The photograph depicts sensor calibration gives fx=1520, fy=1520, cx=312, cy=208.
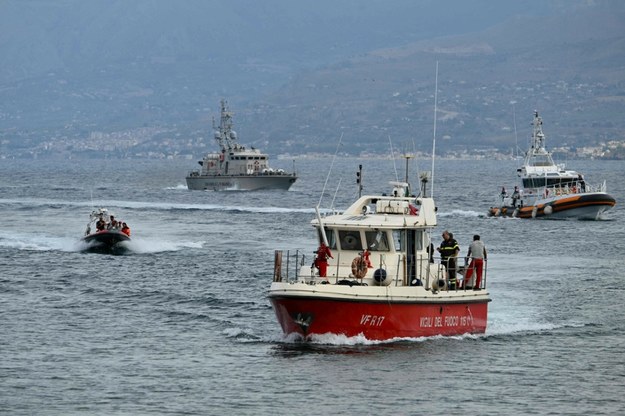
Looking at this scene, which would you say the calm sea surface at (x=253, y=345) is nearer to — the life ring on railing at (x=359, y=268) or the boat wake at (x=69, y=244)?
the boat wake at (x=69, y=244)

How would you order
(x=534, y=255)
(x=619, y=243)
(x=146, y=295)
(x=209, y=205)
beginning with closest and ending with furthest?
(x=146, y=295), (x=534, y=255), (x=619, y=243), (x=209, y=205)

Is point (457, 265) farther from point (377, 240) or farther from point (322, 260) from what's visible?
point (322, 260)

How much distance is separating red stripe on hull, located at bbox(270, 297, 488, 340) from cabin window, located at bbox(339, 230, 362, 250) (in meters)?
2.68

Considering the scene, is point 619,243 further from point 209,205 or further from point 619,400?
point 209,205

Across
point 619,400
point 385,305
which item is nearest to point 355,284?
point 385,305

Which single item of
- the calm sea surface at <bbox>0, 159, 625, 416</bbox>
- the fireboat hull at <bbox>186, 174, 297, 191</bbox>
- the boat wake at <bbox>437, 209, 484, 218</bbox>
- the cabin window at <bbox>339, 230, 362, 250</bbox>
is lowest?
the calm sea surface at <bbox>0, 159, 625, 416</bbox>

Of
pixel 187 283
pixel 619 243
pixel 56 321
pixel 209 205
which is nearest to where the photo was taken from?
pixel 56 321

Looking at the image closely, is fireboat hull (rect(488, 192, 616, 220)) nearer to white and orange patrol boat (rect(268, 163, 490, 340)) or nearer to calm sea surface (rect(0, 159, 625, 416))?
calm sea surface (rect(0, 159, 625, 416))

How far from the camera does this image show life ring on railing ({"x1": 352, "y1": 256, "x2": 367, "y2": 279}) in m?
42.0

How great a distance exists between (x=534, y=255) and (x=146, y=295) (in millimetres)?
24389

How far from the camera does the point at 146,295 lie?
2228 inches

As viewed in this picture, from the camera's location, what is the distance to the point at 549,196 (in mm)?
106000

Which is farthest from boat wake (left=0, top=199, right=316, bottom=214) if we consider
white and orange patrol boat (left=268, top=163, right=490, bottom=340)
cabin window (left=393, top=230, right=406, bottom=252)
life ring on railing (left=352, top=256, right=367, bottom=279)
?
life ring on railing (left=352, top=256, right=367, bottom=279)

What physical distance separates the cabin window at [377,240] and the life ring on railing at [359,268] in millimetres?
1271
